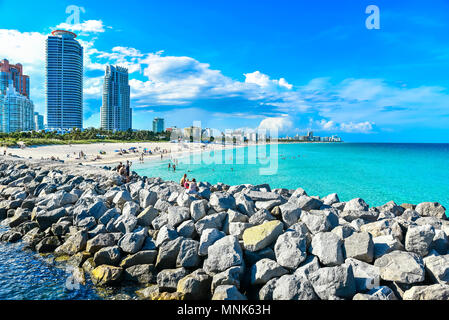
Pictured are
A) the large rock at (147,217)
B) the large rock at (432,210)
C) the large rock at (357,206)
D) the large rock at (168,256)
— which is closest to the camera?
the large rock at (168,256)

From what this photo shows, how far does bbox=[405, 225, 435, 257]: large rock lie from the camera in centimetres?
646

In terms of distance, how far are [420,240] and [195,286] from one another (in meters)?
5.26

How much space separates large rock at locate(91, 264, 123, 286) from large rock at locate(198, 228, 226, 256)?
214 centimetres

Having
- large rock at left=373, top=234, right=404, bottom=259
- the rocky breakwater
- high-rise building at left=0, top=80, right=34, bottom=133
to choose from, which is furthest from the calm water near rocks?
high-rise building at left=0, top=80, right=34, bottom=133

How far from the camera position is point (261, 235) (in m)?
7.06

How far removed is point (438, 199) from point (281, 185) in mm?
13661

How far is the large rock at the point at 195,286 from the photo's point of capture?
Answer: 238 inches

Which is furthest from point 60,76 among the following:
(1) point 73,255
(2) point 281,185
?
(1) point 73,255

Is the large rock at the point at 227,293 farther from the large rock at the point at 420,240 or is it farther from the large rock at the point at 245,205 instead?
the large rock at the point at 420,240

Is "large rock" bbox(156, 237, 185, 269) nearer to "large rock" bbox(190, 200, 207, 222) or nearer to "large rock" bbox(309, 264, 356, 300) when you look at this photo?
"large rock" bbox(190, 200, 207, 222)

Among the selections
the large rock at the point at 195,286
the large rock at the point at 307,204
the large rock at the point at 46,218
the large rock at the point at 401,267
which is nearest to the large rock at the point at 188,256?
the large rock at the point at 195,286

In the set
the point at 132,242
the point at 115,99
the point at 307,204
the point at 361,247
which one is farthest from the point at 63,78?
the point at 361,247

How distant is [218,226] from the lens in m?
8.27

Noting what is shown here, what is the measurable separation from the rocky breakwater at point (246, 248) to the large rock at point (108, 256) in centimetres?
3
